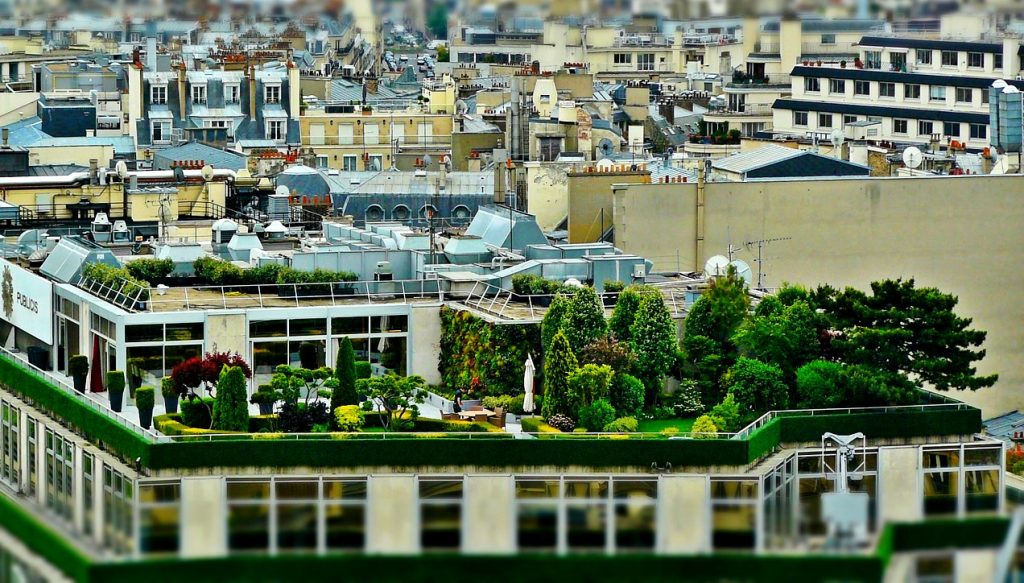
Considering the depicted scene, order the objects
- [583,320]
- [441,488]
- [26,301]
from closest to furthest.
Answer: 1. [441,488]
2. [583,320]
3. [26,301]

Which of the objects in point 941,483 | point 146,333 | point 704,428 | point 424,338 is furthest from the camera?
point 424,338

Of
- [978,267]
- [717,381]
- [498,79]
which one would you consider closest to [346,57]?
[498,79]

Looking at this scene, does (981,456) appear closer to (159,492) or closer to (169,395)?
(169,395)

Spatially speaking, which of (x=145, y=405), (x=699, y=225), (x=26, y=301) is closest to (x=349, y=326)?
(x=145, y=405)

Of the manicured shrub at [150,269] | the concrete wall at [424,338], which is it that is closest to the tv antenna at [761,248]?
the concrete wall at [424,338]

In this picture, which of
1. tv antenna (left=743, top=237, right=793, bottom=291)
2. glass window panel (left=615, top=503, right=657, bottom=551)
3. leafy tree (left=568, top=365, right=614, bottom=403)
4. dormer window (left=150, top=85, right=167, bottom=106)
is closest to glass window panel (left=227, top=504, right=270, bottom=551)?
glass window panel (left=615, top=503, right=657, bottom=551)

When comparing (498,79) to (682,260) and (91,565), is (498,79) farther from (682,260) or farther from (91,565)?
(91,565)
